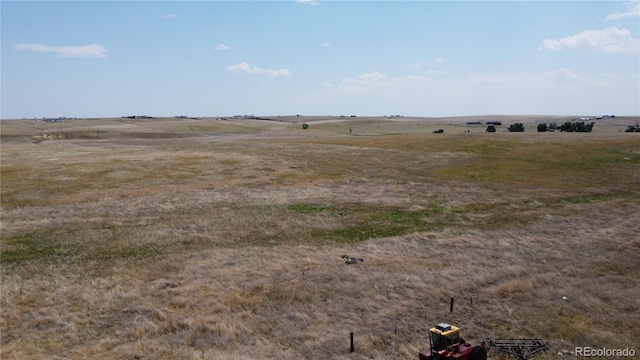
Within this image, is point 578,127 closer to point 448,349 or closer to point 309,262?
point 309,262

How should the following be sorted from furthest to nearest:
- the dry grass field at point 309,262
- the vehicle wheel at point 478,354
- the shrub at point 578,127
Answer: the shrub at point 578,127
the dry grass field at point 309,262
the vehicle wheel at point 478,354

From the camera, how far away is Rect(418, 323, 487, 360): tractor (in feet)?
47.9

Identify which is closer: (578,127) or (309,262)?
(309,262)

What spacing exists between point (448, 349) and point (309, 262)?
13063mm

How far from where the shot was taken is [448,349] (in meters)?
14.7

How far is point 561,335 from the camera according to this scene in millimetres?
17469

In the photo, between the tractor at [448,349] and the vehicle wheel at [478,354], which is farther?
the vehicle wheel at [478,354]

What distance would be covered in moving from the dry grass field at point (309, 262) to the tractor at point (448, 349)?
5.49 ft

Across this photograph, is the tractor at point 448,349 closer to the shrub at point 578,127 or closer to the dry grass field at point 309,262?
the dry grass field at point 309,262

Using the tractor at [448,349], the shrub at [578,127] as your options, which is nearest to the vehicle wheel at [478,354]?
the tractor at [448,349]

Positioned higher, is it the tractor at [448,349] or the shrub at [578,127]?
the shrub at [578,127]

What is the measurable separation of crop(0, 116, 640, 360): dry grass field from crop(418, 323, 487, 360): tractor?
5.49 feet

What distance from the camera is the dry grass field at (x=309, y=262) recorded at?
18.2m

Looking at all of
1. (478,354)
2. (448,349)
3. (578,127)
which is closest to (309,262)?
(448,349)
